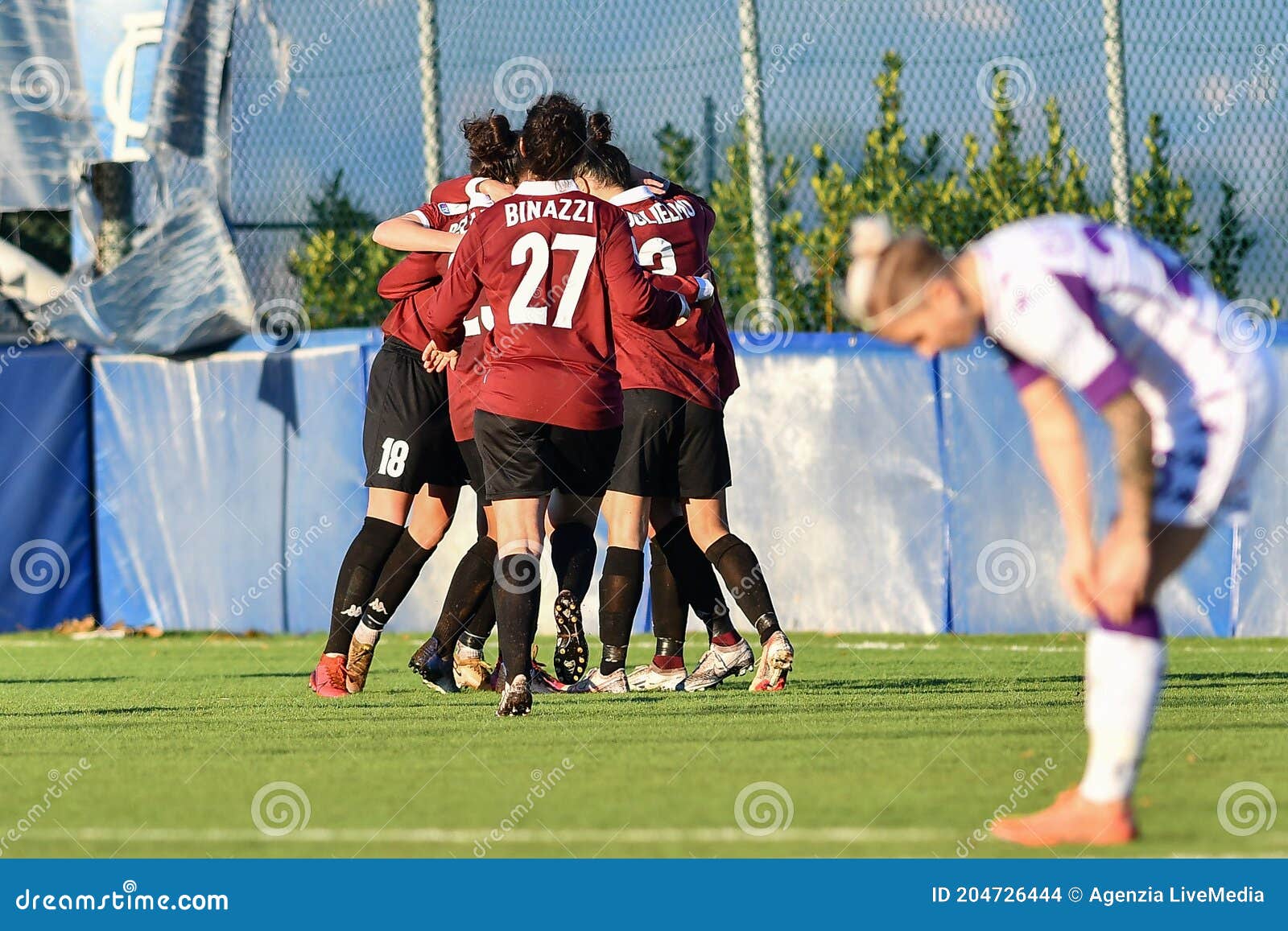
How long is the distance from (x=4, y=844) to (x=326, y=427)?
8069mm

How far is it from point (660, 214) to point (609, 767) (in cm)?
305

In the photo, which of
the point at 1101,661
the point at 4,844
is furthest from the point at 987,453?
the point at 4,844

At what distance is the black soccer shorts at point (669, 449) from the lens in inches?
286

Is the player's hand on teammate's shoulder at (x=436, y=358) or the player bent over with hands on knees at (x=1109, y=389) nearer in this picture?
the player bent over with hands on knees at (x=1109, y=389)

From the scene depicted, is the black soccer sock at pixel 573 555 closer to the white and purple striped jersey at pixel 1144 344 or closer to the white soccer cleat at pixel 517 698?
the white soccer cleat at pixel 517 698

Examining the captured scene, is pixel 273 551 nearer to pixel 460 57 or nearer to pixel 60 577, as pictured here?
pixel 60 577

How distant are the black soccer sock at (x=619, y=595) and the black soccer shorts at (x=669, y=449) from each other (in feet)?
0.85

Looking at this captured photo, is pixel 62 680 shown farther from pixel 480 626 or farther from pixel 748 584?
pixel 748 584

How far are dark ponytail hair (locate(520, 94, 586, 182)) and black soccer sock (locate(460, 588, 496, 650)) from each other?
6.13ft

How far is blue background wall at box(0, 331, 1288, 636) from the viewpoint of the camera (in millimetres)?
10867

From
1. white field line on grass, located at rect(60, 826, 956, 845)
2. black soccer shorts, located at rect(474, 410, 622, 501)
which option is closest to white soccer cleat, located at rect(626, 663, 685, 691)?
black soccer shorts, located at rect(474, 410, 622, 501)

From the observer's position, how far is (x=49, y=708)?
7.20 metres

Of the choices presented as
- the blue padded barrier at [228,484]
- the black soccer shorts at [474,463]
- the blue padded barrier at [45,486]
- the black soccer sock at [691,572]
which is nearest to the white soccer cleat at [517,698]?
the black soccer shorts at [474,463]

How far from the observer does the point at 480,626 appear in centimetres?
751
